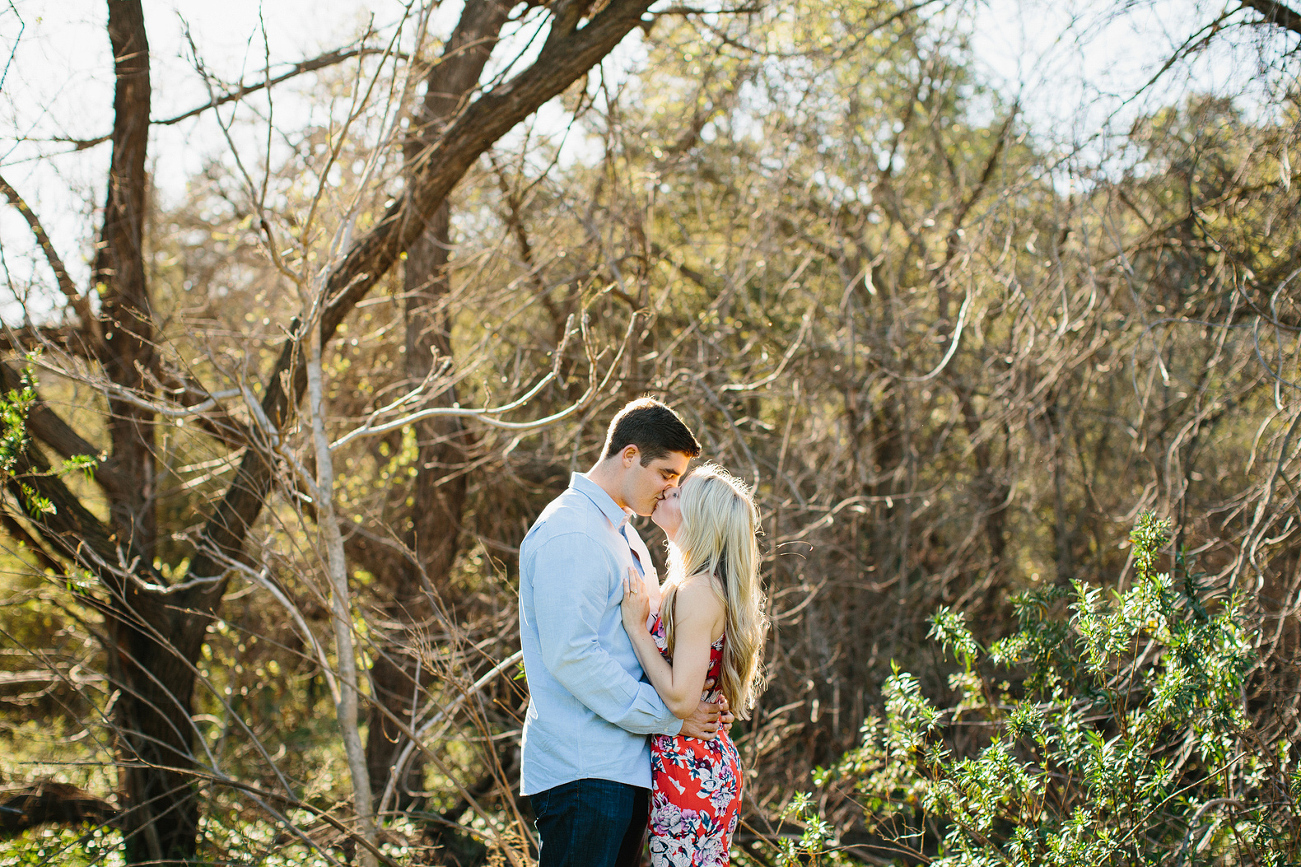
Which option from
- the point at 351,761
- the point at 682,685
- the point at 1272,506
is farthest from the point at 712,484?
the point at 1272,506

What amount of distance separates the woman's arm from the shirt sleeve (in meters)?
0.05

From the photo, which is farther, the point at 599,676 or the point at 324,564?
the point at 324,564

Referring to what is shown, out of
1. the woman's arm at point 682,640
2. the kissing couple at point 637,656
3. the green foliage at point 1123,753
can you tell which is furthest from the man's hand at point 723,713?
the green foliage at point 1123,753

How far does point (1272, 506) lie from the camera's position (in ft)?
13.6

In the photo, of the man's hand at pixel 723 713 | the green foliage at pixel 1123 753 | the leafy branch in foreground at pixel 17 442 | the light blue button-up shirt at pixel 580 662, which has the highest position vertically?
the leafy branch in foreground at pixel 17 442

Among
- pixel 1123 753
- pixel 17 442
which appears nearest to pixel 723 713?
pixel 1123 753

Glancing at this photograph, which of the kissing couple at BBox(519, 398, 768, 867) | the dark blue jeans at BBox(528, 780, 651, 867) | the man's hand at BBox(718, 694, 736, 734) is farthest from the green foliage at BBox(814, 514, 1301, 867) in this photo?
the dark blue jeans at BBox(528, 780, 651, 867)

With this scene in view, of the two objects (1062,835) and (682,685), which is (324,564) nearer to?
(682,685)

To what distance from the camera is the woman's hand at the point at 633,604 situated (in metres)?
2.18

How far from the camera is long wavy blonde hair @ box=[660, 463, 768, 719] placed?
7.52ft

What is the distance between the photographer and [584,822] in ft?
6.82

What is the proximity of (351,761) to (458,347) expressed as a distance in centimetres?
435

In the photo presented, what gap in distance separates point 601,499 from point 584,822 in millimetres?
787

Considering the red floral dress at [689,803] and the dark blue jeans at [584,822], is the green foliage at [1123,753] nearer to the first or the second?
the red floral dress at [689,803]
